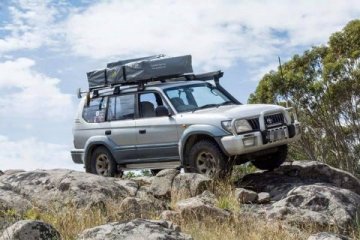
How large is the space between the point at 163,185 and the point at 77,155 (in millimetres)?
3630

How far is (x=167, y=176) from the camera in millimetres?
11750

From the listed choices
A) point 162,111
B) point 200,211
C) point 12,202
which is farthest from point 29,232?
point 162,111

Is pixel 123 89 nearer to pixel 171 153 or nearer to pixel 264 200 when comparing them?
pixel 171 153

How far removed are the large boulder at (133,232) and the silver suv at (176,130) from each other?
5590mm

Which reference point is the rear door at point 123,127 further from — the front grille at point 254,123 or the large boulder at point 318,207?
the large boulder at point 318,207

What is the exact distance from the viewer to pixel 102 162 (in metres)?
14.1

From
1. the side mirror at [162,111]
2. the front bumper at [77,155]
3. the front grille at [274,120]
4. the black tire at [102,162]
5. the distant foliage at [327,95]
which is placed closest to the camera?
the front grille at [274,120]

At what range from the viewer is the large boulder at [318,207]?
9297mm

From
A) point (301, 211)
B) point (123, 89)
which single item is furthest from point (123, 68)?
point (301, 211)

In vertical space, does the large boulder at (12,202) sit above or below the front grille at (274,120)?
below

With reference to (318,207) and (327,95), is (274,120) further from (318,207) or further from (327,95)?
(327,95)

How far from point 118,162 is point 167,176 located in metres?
2.23

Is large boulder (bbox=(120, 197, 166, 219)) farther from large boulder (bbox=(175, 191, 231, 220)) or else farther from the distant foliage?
the distant foliage

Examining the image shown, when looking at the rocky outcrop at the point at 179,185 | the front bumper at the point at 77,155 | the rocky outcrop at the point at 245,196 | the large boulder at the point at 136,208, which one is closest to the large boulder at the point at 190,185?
the rocky outcrop at the point at 179,185
